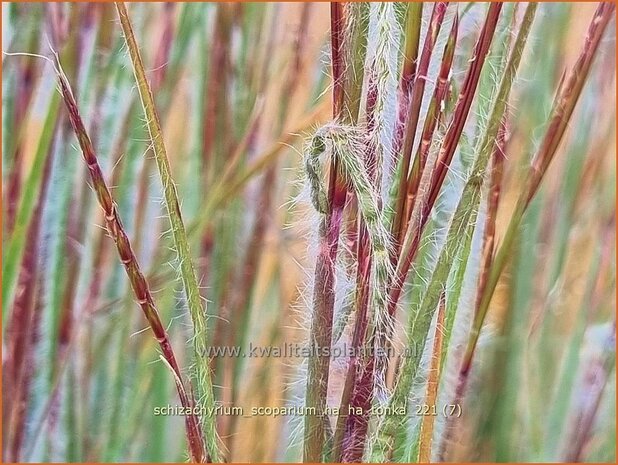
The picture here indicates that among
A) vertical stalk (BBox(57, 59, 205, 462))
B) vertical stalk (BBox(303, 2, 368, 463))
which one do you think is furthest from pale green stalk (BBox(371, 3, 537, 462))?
vertical stalk (BBox(57, 59, 205, 462))

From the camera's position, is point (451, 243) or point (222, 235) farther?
point (222, 235)

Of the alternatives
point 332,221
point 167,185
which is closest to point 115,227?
point 167,185

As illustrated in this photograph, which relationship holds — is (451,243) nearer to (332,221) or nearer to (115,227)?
(332,221)

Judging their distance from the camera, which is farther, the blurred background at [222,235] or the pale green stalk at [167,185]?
the blurred background at [222,235]

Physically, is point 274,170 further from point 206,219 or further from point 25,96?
point 25,96

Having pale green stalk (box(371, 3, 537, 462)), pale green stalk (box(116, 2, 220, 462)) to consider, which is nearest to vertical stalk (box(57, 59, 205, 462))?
pale green stalk (box(116, 2, 220, 462))

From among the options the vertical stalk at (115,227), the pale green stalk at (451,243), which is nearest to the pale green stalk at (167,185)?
the vertical stalk at (115,227)

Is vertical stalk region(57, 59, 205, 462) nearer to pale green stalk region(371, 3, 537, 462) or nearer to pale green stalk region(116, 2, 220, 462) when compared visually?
pale green stalk region(116, 2, 220, 462)

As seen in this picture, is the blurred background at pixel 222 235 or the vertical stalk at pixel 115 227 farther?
the blurred background at pixel 222 235

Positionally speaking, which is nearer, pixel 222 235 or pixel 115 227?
pixel 115 227

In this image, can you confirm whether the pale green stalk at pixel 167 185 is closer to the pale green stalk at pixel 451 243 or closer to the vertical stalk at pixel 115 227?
the vertical stalk at pixel 115 227

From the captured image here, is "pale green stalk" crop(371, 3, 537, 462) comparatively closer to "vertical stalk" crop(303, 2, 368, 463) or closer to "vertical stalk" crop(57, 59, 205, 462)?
"vertical stalk" crop(303, 2, 368, 463)

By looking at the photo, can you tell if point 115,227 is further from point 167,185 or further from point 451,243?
point 451,243

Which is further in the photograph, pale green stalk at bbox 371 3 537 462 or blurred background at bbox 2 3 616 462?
blurred background at bbox 2 3 616 462
